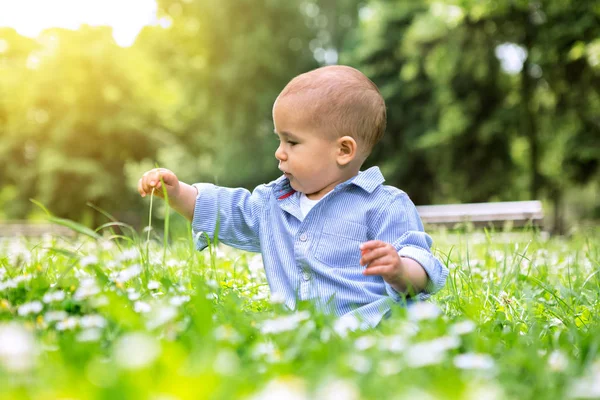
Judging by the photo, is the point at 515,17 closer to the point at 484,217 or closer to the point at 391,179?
the point at 391,179

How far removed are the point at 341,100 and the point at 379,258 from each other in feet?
2.79

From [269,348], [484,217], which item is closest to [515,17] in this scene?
[484,217]

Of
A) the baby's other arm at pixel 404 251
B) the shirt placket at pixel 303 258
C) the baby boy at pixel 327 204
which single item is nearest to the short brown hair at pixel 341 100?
the baby boy at pixel 327 204

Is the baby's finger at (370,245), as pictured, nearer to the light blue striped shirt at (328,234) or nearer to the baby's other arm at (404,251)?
the baby's other arm at (404,251)

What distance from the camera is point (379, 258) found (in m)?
2.31

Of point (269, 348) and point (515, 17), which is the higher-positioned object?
point (515, 17)

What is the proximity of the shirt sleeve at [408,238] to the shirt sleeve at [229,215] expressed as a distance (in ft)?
2.02

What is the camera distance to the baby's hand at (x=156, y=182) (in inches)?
109

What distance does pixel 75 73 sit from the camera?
2227cm

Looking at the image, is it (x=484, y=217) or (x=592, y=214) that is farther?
(x=592, y=214)

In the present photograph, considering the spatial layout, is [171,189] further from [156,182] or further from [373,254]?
[373,254]

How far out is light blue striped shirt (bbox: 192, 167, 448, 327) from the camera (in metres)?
2.69

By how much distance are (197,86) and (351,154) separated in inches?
731

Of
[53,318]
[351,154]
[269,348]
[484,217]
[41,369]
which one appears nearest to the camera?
[41,369]
